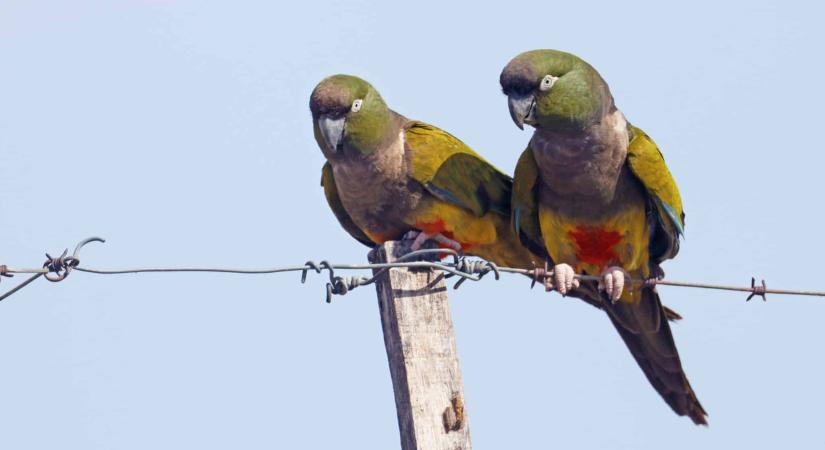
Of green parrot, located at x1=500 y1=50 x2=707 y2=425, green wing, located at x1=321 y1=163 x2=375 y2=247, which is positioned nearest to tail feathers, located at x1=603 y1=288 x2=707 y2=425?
green parrot, located at x1=500 y1=50 x2=707 y2=425

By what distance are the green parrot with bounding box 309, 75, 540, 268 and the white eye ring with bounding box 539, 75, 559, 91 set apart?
845 millimetres

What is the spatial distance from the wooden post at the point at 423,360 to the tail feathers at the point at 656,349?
119 inches

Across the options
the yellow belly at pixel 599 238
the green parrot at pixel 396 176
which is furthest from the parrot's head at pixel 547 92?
the green parrot at pixel 396 176

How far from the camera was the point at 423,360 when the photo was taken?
5.10m

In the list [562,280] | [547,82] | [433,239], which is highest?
[547,82]

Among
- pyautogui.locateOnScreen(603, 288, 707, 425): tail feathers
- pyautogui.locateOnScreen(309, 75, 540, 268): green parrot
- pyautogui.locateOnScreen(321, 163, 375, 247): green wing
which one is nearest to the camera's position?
pyautogui.locateOnScreen(309, 75, 540, 268): green parrot

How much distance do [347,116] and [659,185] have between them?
197 centimetres

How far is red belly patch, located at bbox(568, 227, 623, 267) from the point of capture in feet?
24.8

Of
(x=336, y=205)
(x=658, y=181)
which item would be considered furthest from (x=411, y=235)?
(x=658, y=181)

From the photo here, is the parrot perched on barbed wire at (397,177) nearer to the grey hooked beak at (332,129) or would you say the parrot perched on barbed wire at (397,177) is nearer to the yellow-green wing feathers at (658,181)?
the grey hooked beak at (332,129)

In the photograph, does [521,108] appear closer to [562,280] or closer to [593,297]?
[562,280]

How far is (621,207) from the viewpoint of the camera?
753 centimetres

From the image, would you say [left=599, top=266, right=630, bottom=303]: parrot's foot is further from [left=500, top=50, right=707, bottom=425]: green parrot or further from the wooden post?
the wooden post

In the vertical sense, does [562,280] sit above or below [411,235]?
below
